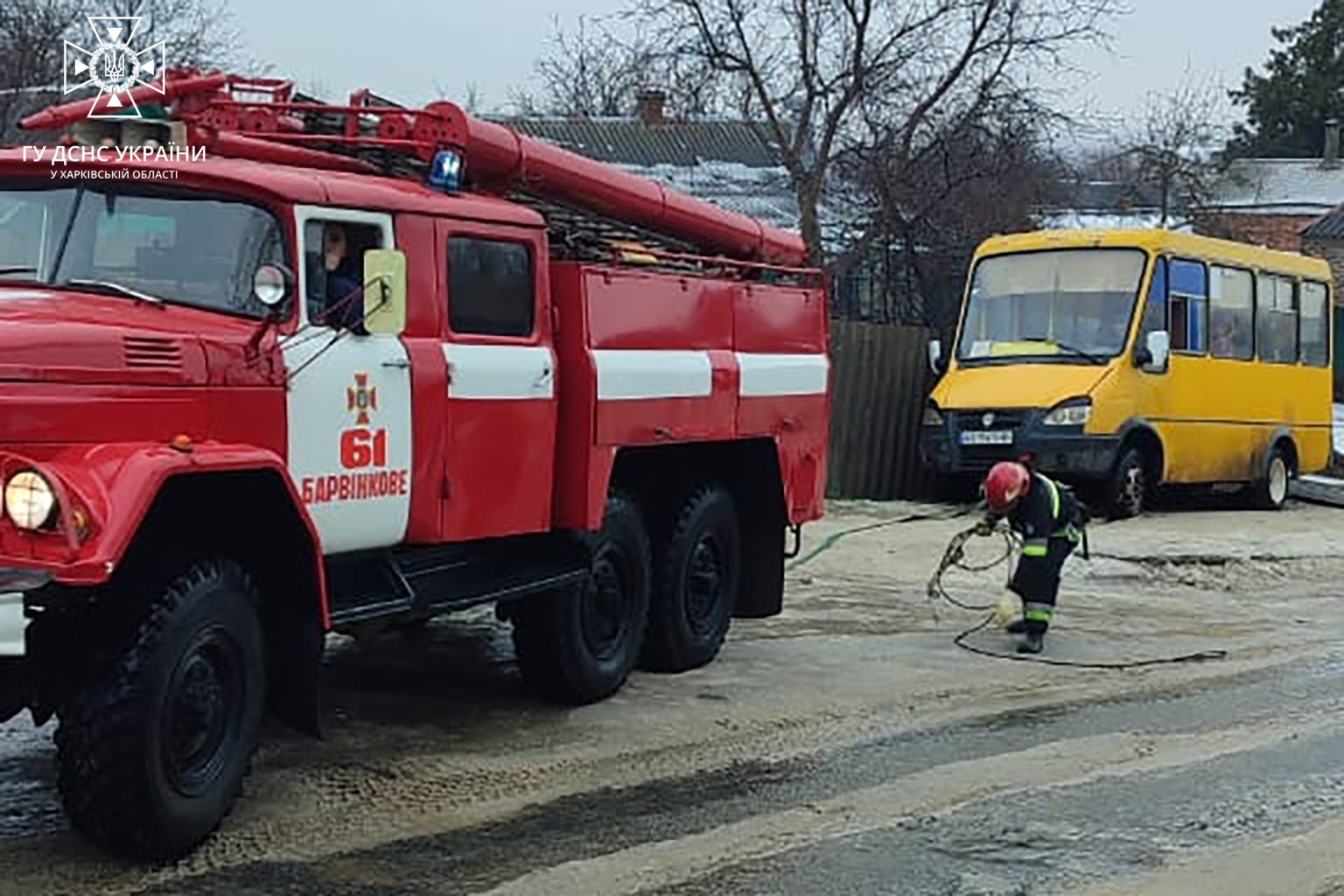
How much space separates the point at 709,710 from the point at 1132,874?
2995 millimetres

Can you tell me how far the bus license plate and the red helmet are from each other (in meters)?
7.88

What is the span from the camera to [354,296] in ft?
22.5

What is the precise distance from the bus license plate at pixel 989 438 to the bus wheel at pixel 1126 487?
1070 mm

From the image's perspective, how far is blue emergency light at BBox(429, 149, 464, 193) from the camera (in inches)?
308

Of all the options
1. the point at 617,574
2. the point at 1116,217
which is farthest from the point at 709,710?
the point at 1116,217

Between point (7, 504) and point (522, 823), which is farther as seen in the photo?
point (522, 823)

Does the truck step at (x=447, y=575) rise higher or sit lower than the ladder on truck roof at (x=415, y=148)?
lower

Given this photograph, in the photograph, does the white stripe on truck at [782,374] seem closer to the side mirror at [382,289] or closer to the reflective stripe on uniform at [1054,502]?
the reflective stripe on uniform at [1054,502]

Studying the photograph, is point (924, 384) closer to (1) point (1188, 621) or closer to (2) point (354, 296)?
(1) point (1188, 621)

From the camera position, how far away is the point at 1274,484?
21609 mm

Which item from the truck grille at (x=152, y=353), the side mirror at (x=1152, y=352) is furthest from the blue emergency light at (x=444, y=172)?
the side mirror at (x=1152, y=352)

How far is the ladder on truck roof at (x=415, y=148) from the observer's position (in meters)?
7.82

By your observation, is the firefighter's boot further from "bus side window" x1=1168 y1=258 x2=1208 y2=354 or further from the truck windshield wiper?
"bus side window" x1=1168 y1=258 x2=1208 y2=354

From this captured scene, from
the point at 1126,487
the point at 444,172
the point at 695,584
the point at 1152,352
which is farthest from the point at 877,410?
the point at 444,172
